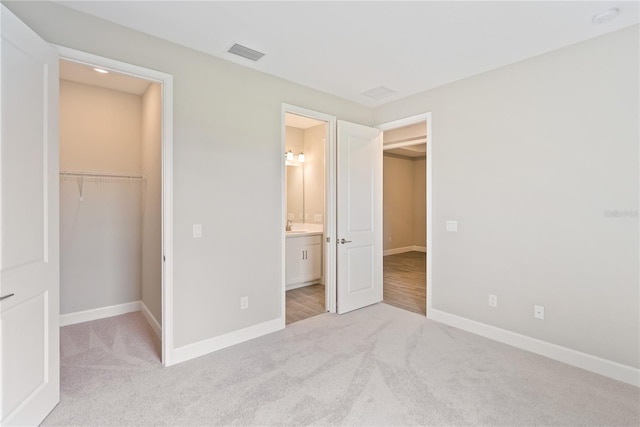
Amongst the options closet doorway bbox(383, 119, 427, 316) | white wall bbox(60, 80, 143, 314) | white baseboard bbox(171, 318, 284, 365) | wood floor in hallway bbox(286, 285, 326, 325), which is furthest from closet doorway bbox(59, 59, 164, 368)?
closet doorway bbox(383, 119, 427, 316)

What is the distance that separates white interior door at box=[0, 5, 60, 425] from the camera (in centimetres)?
160

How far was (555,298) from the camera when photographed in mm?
2686

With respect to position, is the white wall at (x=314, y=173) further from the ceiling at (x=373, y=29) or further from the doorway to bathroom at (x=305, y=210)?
the ceiling at (x=373, y=29)

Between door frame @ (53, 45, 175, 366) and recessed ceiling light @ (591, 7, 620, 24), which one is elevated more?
recessed ceiling light @ (591, 7, 620, 24)

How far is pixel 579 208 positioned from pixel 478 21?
67.8 inches

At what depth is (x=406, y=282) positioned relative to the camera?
5.30 metres

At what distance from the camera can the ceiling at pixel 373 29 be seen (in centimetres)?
210

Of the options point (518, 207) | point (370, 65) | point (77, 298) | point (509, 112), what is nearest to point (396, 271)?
point (518, 207)

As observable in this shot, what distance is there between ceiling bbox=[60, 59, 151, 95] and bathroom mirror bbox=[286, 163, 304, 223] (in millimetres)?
2629

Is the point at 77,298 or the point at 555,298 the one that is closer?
the point at 555,298

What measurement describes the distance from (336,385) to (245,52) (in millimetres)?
2872

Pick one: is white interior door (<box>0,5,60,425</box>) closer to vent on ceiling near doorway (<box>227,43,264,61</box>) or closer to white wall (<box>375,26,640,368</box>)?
vent on ceiling near doorway (<box>227,43,264,61</box>)

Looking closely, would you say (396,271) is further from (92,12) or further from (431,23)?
(92,12)

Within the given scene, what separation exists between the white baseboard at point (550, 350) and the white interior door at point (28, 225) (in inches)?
138
